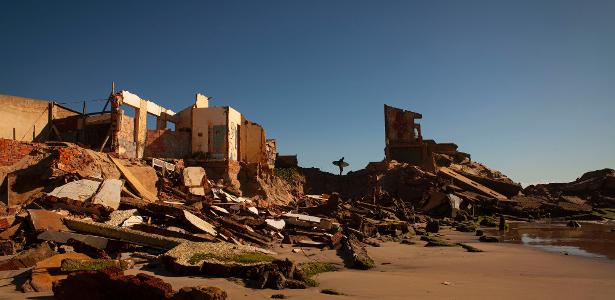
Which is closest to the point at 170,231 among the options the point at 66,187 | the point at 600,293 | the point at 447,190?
the point at 66,187

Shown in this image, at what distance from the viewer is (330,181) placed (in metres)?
32.7

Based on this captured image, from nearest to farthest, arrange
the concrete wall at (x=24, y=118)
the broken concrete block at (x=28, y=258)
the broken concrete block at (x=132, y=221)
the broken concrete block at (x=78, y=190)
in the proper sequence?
the broken concrete block at (x=28, y=258) → the broken concrete block at (x=132, y=221) → the broken concrete block at (x=78, y=190) → the concrete wall at (x=24, y=118)

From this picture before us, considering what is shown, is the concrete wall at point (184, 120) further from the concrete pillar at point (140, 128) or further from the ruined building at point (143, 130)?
the concrete pillar at point (140, 128)

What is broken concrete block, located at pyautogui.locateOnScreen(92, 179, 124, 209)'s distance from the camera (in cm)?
957

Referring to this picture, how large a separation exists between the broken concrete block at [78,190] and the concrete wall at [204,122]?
14.1 meters

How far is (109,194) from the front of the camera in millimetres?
9938

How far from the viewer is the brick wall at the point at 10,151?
11.1 m

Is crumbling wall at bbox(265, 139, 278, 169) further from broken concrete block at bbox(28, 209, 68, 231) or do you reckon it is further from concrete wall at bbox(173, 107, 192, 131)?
broken concrete block at bbox(28, 209, 68, 231)

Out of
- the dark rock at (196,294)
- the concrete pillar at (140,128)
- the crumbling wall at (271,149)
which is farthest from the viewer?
the crumbling wall at (271,149)

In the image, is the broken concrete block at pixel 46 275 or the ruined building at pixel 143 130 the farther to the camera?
the ruined building at pixel 143 130

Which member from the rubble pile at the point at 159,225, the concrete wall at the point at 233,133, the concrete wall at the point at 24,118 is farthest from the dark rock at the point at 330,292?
the concrete wall at the point at 24,118

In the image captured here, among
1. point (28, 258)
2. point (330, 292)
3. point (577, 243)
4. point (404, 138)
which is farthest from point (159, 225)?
point (404, 138)

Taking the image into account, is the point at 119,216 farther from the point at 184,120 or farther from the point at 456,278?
the point at 184,120

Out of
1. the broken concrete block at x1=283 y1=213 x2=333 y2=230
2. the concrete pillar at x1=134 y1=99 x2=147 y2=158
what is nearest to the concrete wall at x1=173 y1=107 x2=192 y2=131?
the concrete pillar at x1=134 y1=99 x2=147 y2=158
